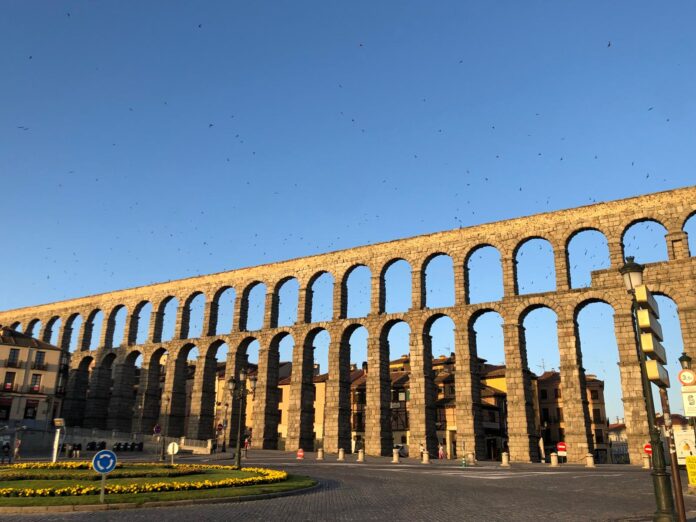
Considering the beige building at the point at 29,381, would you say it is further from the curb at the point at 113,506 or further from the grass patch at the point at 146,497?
the curb at the point at 113,506

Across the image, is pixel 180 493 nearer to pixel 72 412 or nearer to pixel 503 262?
pixel 503 262

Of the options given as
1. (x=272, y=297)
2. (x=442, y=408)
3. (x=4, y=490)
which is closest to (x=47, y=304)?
(x=272, y=297)

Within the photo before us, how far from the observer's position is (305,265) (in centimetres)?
6194

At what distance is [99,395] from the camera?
72250mm

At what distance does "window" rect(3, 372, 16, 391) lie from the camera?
63.0 meters

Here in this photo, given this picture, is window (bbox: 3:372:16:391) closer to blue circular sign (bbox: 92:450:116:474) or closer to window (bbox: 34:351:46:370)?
window (bbox: 34:351:46:370)

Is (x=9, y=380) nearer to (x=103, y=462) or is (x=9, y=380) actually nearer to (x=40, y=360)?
(x=40, y=360)

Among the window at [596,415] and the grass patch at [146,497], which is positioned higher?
the window at [596,415]

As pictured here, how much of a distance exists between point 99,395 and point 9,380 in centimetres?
1129

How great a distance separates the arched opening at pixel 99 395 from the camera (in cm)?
7194

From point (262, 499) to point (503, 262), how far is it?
123ft

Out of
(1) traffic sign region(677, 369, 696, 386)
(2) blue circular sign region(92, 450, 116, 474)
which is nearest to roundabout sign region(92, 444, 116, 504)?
(2) blue circular sign region(92, 450, 116, 474)

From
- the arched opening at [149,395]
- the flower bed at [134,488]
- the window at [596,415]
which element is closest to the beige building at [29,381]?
the arched opening at [149,395]

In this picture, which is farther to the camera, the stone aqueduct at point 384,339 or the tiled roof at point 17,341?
the tiled roof at point 17,341
